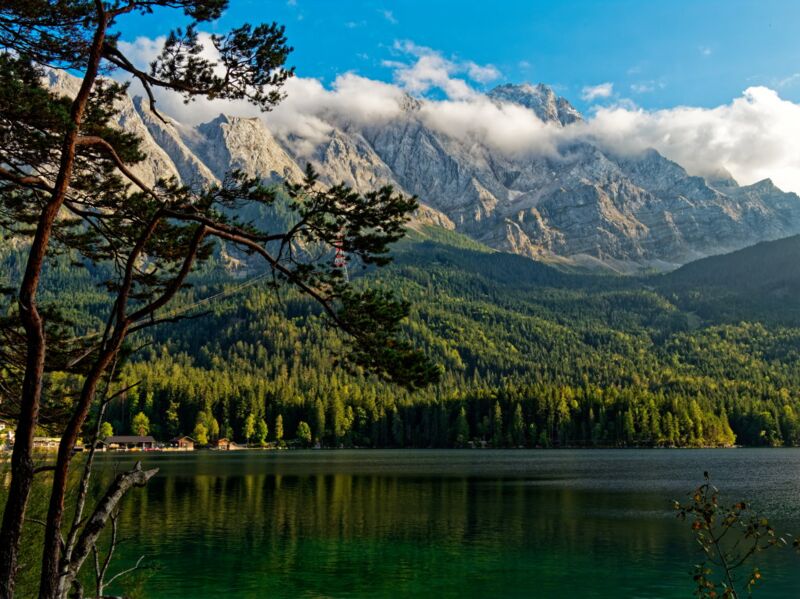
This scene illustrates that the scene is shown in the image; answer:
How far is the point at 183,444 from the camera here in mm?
195125

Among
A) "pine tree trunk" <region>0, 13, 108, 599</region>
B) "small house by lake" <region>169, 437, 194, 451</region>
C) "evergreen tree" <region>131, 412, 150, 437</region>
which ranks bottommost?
"small house by lake" <region>169, 437, 194, 451</region>

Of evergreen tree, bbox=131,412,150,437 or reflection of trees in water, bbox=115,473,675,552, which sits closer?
reflection of trees in water, bbox=115,473,675,552

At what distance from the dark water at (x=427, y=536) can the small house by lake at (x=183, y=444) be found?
111 meters

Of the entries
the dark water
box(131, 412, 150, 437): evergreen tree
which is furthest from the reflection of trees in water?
box(131, 412, 150, 437): evergreen tree

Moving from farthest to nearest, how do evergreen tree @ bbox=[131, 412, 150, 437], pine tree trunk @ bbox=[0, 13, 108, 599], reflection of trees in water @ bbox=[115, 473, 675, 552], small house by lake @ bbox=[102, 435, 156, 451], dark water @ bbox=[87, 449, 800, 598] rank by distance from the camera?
evergreen tree @ bbox=[131, 412, 150, 437]
small house by lake @ bbox=[102, 435, 156, 451]
reflection of trees in water @ bbox=[115, 473, 675, 552]
dark water @ bbox=[87, 449, 800, 598]
pine tree trunk @ bbox=[0, 13, 108, 599]

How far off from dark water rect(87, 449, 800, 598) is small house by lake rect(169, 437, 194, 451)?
4361 inches

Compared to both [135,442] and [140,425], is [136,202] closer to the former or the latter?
[135,442]

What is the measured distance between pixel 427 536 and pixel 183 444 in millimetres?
158853

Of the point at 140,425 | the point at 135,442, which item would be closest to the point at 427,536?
the point at 135,442

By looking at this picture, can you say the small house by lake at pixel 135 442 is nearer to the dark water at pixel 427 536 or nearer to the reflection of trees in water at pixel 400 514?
the dark water at pixel 427 536

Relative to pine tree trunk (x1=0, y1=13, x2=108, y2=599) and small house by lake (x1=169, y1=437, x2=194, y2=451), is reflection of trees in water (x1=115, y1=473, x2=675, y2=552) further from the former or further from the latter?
small house by lake (x1=169, y1=437, x2=194, y2=451)

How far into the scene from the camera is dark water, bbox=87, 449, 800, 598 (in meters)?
37.2

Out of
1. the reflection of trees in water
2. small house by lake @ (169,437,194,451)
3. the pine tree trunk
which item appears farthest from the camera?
small house by lake @ (169,437,194,451)

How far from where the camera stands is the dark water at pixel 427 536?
3719cm
